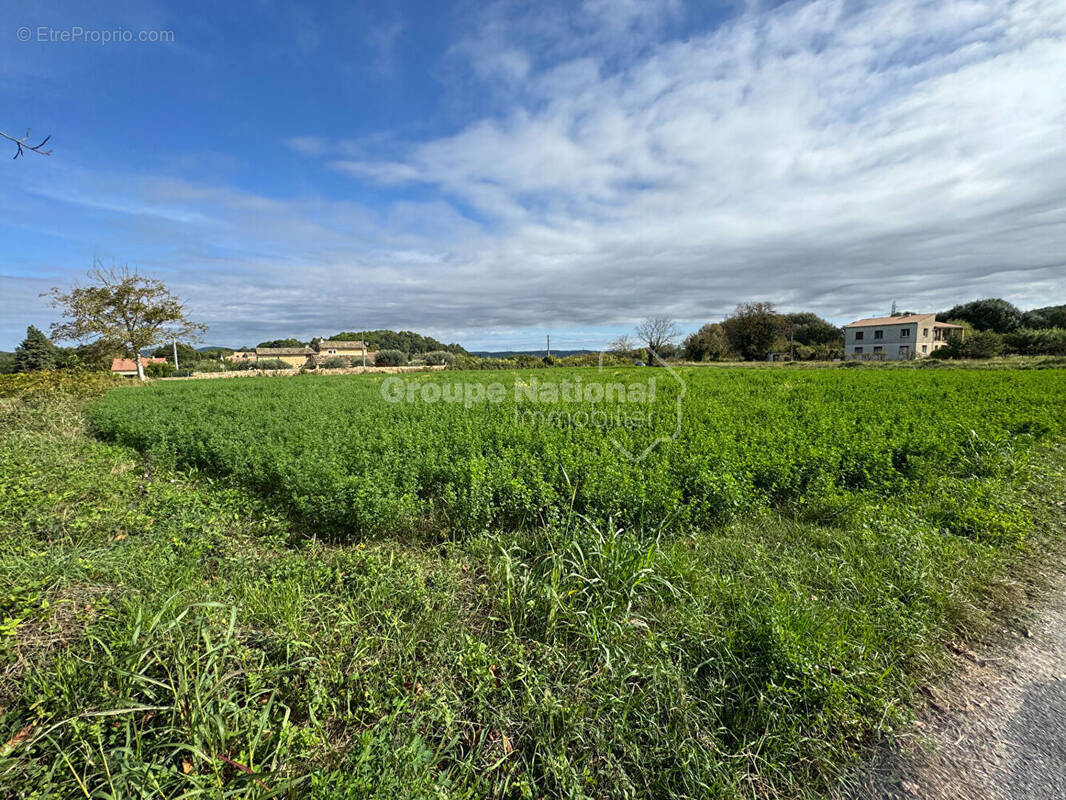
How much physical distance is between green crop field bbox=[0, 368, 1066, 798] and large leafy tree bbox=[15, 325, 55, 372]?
2063 inches

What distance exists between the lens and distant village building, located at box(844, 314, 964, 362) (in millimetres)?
59594

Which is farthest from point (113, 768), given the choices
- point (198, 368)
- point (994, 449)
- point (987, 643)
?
point (198, 368)

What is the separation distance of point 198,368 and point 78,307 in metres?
16.0

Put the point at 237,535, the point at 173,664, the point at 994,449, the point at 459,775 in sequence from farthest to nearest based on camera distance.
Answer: the point at 994,449, the point at 237,535, the point at 173,664, the point at 459,775

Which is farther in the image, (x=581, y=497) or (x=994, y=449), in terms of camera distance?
(x=994, y=449)

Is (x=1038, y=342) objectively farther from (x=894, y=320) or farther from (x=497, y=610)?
(x=497, y=610)

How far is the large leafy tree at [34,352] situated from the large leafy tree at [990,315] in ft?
387

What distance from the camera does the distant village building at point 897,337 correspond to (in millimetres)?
59594

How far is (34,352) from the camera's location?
41.3 m

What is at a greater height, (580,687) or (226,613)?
(226,613)

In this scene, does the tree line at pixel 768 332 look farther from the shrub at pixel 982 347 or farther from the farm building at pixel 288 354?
the farm building at pixel 288 354

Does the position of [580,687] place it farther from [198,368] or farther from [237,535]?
[198,368]

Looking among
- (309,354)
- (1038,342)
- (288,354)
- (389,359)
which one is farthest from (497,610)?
(288,354)

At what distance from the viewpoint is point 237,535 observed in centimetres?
479
